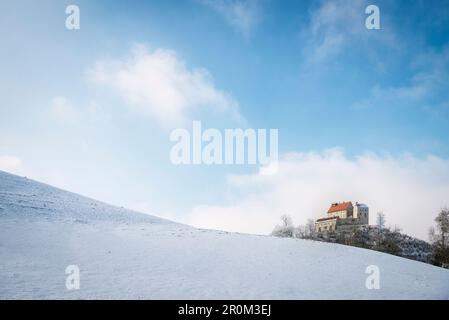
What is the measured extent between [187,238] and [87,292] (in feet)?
44.8

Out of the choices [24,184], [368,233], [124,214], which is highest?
[24,184]

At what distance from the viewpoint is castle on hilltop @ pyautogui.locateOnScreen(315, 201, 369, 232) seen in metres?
109

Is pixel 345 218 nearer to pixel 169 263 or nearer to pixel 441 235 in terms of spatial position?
pixel 441 235

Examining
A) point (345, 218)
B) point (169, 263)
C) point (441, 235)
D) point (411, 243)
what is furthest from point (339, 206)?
point (169, 263)

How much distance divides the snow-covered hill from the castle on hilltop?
290ft

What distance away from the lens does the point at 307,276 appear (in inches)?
685

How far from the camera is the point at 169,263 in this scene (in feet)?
59.6

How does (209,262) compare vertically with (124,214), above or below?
below

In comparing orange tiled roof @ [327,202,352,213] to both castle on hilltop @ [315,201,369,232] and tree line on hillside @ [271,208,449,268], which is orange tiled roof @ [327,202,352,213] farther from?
tree line on hillside @ [271,208,449,268]

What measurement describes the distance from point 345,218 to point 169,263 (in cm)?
10552

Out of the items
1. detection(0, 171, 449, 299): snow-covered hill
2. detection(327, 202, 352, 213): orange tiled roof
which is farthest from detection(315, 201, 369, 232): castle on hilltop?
detection(0, 171, 449, 299): snow-covered hill
